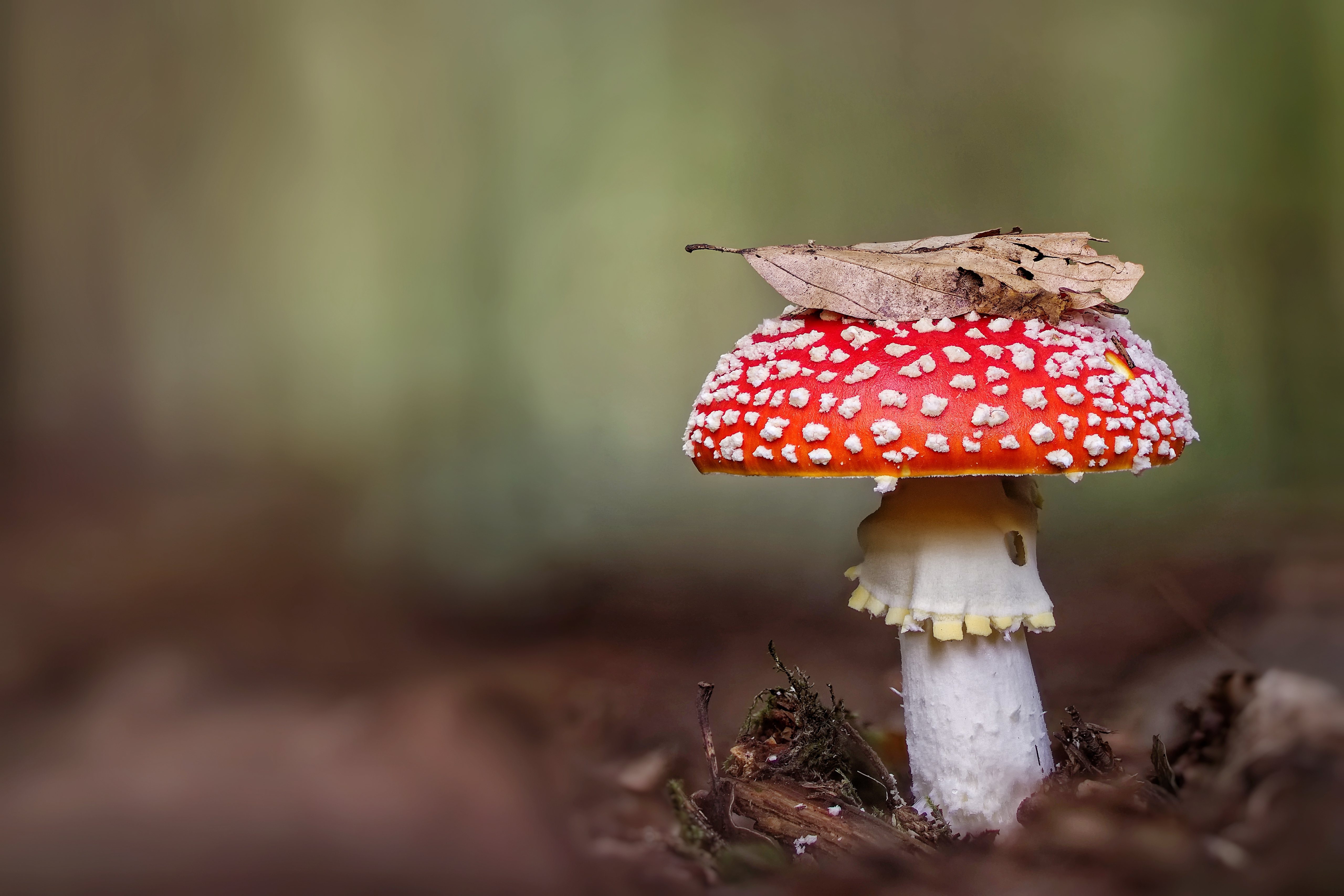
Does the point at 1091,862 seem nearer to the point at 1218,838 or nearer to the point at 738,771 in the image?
the point at 1218,838

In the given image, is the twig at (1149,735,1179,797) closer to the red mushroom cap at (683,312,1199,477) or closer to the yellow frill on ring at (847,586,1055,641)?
the yellow frill on ring at (847,586,1055,641)

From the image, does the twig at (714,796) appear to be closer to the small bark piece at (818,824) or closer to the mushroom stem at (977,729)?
the small bark piece at (818,824)

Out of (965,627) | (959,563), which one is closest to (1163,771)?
(965,627)

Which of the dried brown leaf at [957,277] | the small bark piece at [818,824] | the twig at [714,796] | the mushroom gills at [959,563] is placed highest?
the dried brown leaf at [957,277]

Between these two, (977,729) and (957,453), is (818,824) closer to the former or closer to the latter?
(977,729)

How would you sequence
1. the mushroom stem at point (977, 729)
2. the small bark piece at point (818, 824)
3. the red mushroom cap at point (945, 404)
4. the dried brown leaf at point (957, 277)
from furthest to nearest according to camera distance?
the mushroom stem at point (977, 729) → the small bark piece at point (818, 824) → the dried brown leaf at point (957, 277) → the red mushroom cap at point (945, 404)

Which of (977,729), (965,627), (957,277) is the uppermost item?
(957,277)

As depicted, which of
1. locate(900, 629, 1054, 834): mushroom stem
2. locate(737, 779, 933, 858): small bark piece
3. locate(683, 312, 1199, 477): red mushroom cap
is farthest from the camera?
locate(900, 629, 1054, 834): mushroom stem

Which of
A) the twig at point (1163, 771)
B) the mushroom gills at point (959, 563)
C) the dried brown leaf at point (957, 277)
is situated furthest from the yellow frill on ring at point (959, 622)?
the dried brown leaf at point (957, 277)

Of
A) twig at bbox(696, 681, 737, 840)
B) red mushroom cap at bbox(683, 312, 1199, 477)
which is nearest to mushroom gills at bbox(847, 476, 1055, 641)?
red mushroom cap at bbox(683, 312, 1199, 477)
